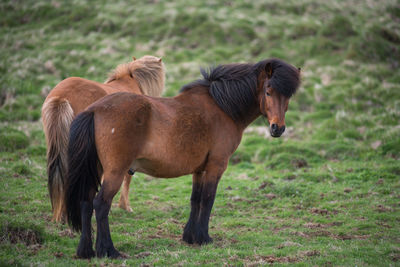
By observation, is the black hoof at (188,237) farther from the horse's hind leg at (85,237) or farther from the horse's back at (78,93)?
the horse's back at (78,93)

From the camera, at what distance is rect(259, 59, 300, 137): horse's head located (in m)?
5.69

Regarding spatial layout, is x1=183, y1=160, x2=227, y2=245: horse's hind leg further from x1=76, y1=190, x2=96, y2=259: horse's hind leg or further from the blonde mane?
the blonde mane

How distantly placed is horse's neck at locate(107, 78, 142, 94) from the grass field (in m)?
2.40

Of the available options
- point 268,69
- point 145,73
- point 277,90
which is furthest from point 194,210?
point 145,73

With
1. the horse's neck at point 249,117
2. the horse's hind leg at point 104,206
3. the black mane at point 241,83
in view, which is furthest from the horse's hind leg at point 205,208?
the horse's hind leg at point 104,206

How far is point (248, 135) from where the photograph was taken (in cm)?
1294

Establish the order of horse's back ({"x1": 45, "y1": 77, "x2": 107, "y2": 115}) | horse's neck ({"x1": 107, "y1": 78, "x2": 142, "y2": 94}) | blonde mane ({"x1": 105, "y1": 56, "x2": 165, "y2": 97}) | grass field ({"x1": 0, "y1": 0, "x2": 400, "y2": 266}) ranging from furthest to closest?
blonde mane ({"x1": 105, "y1": 56, "x2": 165, "y2": 97}) < horse's neck ({"x1": 107, "y1": 78, "x2": 142, "y2": 94}) < horse's back ({"x1": 45, "y1": 77, "x2": 107, "y2": 115}) < grass field ({"x1": 0, "y1": 0, "x2": 400, "y2": 266})

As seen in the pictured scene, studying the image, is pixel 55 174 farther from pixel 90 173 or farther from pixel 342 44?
pixel 342 44

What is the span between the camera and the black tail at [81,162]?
4844 millimetres

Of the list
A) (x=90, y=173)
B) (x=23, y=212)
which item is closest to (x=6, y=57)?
(x=23, y=212)

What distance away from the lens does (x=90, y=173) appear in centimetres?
495

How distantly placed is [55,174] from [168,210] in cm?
262

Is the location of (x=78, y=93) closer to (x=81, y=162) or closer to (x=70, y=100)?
(x=70, y=100)

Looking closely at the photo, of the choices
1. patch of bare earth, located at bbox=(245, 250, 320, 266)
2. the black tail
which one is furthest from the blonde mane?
patch of bare earth, located at bbox=(245, 250, 320, 266)
